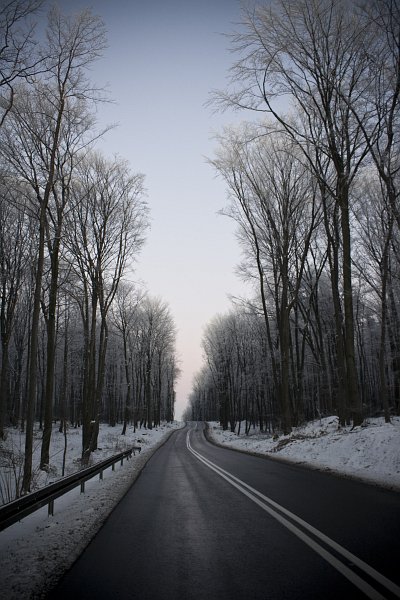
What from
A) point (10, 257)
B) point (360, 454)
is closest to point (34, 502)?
point (360, 454)

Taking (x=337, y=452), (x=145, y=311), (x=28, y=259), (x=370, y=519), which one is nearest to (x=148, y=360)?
(x=145, y=311)

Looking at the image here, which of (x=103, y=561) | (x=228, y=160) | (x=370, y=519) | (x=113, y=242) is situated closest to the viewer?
(x=103, y=561)

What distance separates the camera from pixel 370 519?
5.39 m

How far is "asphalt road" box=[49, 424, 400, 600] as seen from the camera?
133 inches

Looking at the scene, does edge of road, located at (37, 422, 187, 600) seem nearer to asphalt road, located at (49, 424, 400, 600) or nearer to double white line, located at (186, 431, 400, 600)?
asphalt road, located at (49, 424, 400, 600)

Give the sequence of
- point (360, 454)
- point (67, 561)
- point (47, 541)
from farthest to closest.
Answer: point (360, 454) → point (47, 541) → point (67, 561)

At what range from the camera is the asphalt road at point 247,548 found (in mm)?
3383

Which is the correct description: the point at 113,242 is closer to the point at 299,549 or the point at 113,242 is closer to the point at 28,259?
the point at 28,259

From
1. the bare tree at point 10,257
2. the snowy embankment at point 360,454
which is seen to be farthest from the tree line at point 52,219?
the snowy embankment at point 360,454

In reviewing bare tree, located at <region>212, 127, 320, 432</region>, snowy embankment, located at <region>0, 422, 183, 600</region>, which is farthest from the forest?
snowy embankment, located at <region>0, 422, 183, 600</region>

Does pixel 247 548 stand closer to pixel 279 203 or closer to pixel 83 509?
pixel 83 509

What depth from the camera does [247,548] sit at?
4.47 metres

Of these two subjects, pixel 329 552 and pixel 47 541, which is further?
pixel 47 541

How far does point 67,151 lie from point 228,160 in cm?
989
